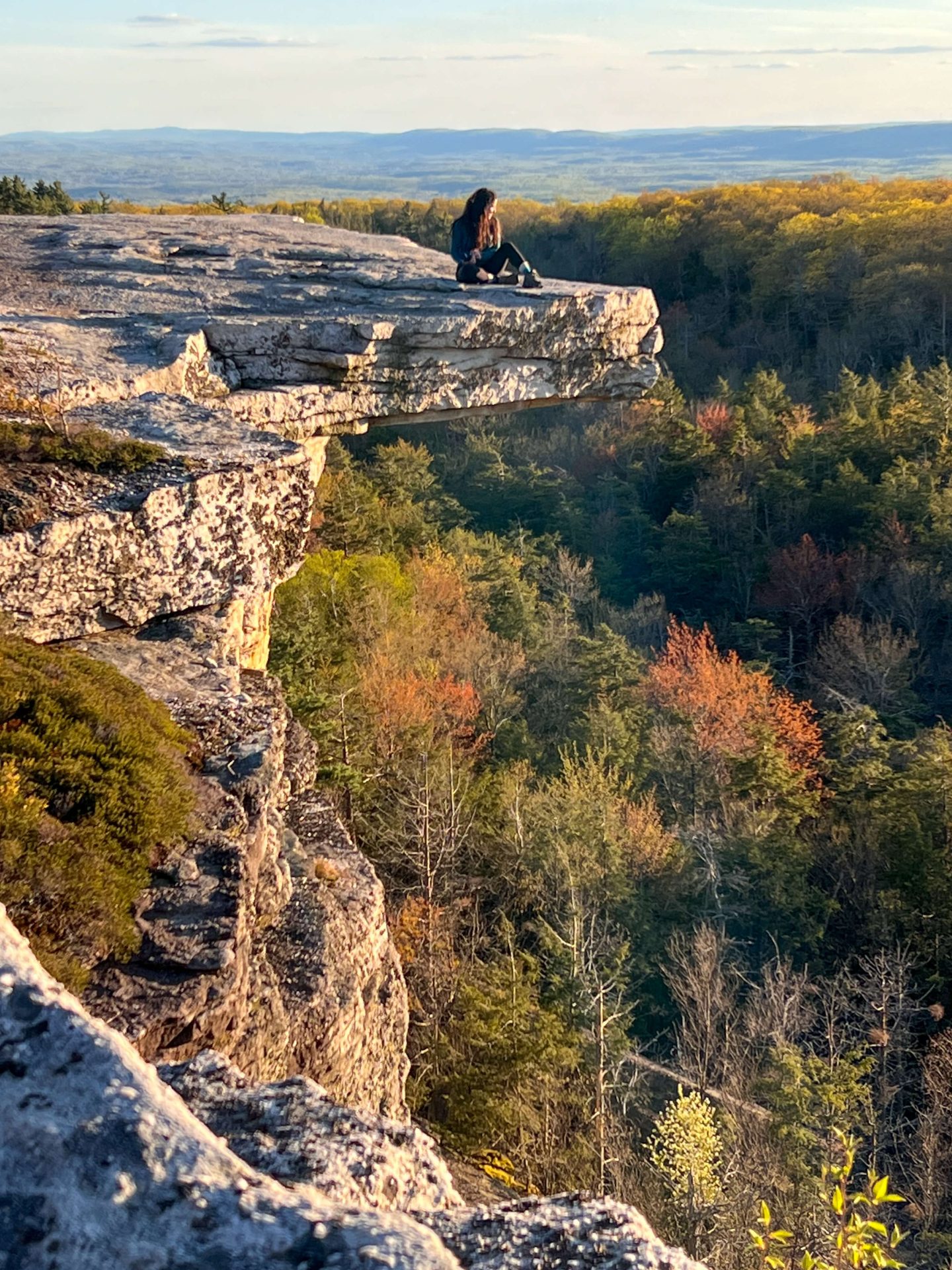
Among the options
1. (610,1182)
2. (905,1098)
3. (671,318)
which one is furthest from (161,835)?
Answer: (671,318)

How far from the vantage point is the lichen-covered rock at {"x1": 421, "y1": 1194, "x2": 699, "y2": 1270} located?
2178 millimetres

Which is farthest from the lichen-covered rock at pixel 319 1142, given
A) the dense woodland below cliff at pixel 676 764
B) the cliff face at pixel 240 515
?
the dense woodland below cliff at pixel 676 764

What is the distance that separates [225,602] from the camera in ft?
21.6

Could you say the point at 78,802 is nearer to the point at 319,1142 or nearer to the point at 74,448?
the point at 319,1142

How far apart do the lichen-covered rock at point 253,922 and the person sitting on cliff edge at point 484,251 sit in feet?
21.6

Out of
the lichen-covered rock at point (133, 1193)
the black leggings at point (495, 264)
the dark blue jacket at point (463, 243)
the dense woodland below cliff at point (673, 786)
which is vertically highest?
the dark blue jacket at point (463, 243)

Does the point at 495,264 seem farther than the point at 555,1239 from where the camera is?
Yes

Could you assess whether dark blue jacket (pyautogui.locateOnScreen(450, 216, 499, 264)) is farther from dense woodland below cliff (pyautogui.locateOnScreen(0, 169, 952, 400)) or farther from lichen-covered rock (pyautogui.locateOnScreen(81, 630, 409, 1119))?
dense woodland below cliff (pyautogui.locateOnScreen(0, 169, 952, 400))

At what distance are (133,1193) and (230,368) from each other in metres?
8.87

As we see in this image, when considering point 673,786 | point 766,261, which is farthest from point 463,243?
point 766,261

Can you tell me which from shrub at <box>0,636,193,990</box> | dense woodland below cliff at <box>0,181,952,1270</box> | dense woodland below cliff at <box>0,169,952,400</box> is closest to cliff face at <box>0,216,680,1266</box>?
shrub at <box>0,636,193,990</box>

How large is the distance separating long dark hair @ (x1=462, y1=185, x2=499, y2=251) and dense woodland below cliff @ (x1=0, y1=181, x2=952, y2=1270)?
7.07 m

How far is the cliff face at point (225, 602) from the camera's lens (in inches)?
80.6

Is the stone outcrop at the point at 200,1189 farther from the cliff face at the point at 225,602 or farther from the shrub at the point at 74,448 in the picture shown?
the shrub at the point at 74,448
